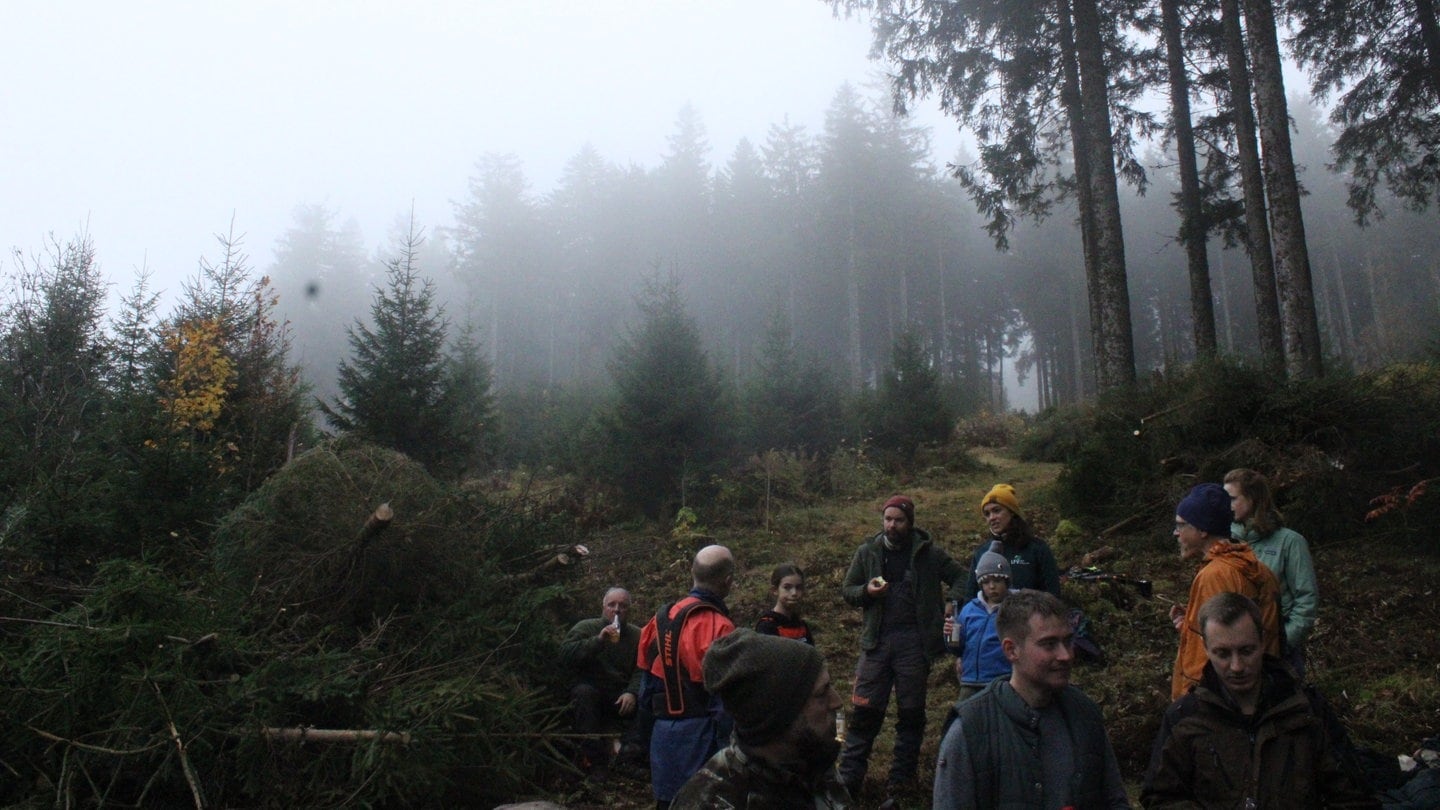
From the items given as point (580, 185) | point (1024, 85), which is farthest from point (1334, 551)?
point (580, 185)

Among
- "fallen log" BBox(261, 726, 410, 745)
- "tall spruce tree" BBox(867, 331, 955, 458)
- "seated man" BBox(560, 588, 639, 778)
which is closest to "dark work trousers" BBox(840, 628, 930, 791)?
"seated man" BBox(560, 588, 639, 778)

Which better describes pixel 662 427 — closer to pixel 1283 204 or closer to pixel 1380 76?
pixel 1283 204

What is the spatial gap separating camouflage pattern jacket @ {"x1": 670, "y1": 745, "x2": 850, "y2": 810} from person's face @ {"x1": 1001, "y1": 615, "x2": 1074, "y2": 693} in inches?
33.3

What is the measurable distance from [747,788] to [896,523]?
11.7 ft

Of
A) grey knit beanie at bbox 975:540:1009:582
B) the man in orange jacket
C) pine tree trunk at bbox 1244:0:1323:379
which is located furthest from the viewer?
pine tree trunk at bbox 1244:0:1323:379

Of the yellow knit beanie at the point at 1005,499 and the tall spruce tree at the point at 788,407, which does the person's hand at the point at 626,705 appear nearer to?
A: the yellow knit beanie at the point at 1005,499

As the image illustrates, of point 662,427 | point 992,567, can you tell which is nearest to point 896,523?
point 992,567

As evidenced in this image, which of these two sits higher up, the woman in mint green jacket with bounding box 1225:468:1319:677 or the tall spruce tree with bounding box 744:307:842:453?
the tall spruce tree with bounding box 744:307:842:453

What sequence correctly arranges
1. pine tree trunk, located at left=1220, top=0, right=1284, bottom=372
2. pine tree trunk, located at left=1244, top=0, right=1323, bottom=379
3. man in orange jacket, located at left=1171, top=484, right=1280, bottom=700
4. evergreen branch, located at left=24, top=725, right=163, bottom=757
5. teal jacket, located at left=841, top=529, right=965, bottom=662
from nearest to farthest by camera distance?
man in orange jacket, located at left=1171, top=484, right=1280, bottom=700, evergreen branch, located at left=24, top=725, right=163, bottom=757, teal jacket, located at left=841, top=529, right=965, bottom=662, pine tree trunk, located at left=1244, top=0, right=1323, bottom=379, pine tree trunk, located at left=1220, top=0, right=1284, bottom=372

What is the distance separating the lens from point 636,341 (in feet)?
51.7

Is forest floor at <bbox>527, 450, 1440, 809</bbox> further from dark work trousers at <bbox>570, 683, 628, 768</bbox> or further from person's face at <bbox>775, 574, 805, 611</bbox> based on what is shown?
person's face at <bbox>775, 574, 805, 611</bbox>

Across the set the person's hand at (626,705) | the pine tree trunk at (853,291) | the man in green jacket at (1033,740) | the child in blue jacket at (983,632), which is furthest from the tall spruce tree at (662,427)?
the pine tree trunk at (853,291)

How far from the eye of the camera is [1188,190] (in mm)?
14461

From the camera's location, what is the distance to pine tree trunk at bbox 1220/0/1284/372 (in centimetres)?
1209
